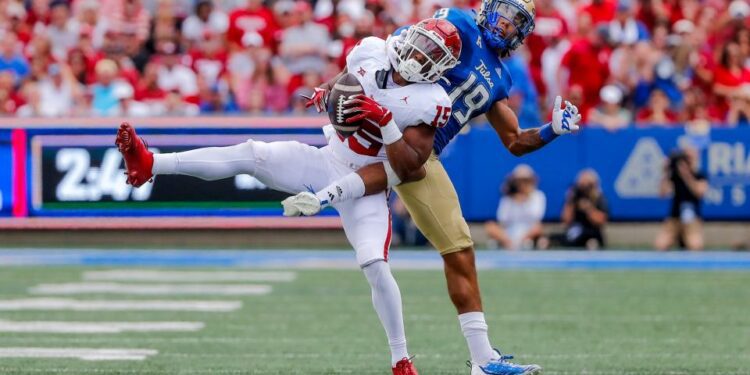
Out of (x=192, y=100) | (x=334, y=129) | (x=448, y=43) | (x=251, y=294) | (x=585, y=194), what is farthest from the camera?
(x=192, y=100)

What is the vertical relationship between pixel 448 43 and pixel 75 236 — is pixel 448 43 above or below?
above

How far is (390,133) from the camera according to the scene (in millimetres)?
5609

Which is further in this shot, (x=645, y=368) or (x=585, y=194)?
(x=585, y=194)

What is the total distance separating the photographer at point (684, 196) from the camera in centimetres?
1280

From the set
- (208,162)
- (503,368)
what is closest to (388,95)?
(208,162)

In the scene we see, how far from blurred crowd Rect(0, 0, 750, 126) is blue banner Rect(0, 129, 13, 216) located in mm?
350

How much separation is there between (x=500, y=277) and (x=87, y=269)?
3.31 meters

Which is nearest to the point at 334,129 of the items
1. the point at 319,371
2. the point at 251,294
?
the point at 319,371

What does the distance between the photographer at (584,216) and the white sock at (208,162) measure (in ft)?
23.5

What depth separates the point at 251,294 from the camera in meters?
9.85

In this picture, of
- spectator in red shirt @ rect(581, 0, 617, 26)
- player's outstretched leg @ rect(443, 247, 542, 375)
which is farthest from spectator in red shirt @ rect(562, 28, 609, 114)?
player's outstretched leg @ rect(443, 247, 542, 375)

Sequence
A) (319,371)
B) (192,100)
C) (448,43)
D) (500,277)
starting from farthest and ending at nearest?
(192,100)
(500,277)
(319,371)
(448,43)

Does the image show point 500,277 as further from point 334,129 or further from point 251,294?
point 334,129

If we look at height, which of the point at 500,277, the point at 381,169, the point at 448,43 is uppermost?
the point at 448,43
